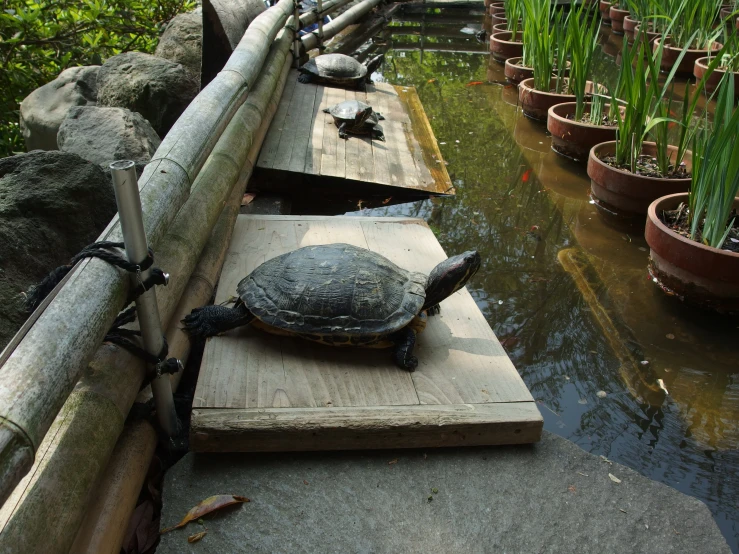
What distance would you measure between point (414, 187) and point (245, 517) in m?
3.20

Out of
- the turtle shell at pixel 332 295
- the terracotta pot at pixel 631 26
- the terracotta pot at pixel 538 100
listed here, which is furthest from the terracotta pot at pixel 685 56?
the turtle shell at pixel 332 295

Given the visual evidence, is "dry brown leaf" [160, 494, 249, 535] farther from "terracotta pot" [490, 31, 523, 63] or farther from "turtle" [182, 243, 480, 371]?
"terracotta pot" [490, 31, 523, 63]

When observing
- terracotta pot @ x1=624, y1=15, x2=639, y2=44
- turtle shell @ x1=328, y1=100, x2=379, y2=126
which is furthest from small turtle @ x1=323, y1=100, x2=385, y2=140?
terracotta pot @ x1=624, y1=15, x2=639, y2=44

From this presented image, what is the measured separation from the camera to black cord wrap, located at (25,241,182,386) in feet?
5.49

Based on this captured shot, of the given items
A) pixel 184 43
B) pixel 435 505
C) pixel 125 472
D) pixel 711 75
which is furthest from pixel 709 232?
pixel 184 43

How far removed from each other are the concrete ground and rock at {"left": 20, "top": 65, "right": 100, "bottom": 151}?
114 inches

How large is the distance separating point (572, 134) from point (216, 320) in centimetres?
392

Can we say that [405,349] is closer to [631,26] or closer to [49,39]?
[49,39]

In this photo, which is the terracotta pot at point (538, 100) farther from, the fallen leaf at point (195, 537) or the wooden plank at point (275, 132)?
the fallen leaf at point (195, 537)

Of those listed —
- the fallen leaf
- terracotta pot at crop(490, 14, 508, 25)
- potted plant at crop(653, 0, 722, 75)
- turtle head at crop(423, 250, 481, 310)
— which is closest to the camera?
the fallen leaf

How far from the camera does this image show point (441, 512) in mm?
1978

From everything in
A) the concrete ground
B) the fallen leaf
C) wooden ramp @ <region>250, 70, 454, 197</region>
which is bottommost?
wooden ramp @ <region>250, 70, 454, 197</region>

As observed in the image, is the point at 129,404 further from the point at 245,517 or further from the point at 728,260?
the point at 728,260

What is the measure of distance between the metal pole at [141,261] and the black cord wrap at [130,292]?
A: 0.02 m
